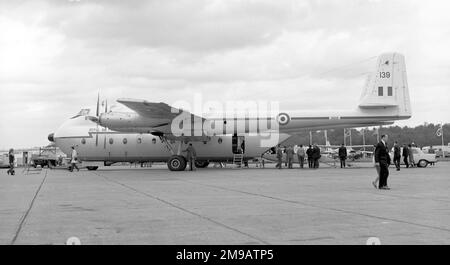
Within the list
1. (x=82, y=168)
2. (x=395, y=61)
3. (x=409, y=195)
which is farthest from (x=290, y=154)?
(x=409, y=195)

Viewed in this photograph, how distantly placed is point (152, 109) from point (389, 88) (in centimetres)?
1387

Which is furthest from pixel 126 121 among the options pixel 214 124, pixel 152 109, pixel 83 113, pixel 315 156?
pixel 315 156

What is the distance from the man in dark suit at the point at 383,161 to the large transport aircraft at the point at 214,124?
13.4 metres

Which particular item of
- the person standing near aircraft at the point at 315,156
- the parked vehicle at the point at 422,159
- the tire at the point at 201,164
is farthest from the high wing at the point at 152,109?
the parked vehicle at the point at 422,159

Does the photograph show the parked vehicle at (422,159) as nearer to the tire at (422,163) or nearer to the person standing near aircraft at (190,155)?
the tire at (422,163)

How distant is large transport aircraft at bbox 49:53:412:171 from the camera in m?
28.2

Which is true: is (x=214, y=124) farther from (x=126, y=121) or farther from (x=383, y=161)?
(x=383, y=161)

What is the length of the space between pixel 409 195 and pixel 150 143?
831 inches

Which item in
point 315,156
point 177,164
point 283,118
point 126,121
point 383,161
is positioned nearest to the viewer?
point 383,161

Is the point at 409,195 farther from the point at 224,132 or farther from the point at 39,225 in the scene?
the point at 224,132

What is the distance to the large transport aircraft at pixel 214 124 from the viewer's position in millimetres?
28219

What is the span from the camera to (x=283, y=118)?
2969 cm
